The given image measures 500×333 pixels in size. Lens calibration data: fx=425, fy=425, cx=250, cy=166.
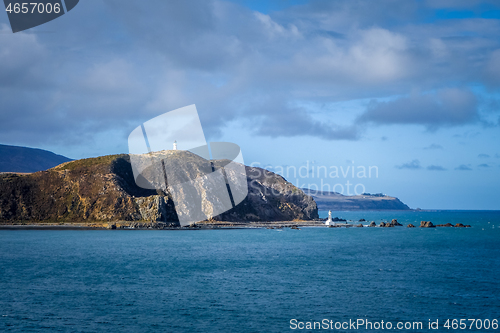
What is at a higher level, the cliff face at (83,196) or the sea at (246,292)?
the cliff face at (83,196)

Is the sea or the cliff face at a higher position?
the cliff face

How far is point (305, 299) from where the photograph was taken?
3547 cm

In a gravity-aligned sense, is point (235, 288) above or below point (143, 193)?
below

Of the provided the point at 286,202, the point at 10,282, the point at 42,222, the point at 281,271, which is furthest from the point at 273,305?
the point at 286,202

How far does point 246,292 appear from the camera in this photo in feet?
126

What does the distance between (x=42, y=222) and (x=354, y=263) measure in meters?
104

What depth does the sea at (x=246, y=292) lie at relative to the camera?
2906 centimetres

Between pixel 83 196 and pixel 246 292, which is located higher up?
pixel 83 196

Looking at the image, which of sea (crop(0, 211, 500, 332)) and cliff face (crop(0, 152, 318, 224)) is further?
cliff face (crop(0, 152, 318, 224))

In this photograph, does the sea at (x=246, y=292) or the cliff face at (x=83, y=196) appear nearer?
the sea at (x=246, y=292)

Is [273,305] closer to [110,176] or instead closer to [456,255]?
[456,255]

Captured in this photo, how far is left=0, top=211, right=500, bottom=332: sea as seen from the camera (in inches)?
1144

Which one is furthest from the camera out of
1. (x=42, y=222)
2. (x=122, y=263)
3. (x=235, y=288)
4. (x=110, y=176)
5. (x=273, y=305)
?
(x=110, y=176)

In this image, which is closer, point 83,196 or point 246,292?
point 246,292
